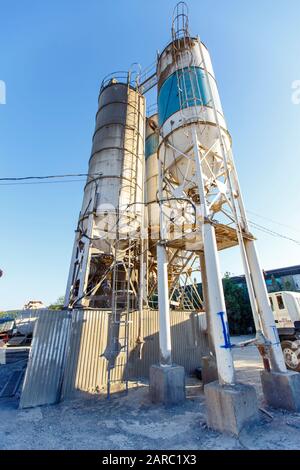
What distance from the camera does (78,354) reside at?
6.89 meters

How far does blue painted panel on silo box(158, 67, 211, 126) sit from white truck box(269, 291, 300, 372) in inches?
365

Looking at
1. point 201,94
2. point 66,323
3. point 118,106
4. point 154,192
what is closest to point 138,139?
point 118,106

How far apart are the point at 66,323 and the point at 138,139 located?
11418 mm

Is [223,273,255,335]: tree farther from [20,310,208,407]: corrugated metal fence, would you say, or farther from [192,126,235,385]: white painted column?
[192,126,235,385]: white painted column

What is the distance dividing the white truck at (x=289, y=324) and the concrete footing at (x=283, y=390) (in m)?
3.84

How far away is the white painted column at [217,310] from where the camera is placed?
15.0ft

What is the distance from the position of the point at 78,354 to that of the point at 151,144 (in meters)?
15.3

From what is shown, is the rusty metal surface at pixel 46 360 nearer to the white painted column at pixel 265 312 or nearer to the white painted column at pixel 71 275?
the white painted column at pixel 71 275

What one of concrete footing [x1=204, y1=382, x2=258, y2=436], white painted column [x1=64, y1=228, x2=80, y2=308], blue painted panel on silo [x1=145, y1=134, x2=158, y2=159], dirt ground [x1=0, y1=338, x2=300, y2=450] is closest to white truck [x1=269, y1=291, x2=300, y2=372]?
dirt ground [x1=0, y1=338, x2=300, y2=450]

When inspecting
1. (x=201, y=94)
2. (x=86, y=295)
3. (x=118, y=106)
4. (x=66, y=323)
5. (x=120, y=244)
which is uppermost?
(x=118, y=106)

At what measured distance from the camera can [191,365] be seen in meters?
9.77

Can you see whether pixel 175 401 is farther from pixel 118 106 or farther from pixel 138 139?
pixel 118 106

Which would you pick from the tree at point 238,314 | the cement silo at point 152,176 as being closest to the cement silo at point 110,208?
the cement silo at point 152,176

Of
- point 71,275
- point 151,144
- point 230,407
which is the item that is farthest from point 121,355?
point 151,144
